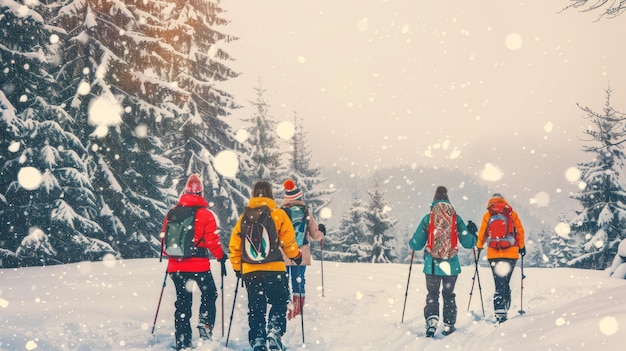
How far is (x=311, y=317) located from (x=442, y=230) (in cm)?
290

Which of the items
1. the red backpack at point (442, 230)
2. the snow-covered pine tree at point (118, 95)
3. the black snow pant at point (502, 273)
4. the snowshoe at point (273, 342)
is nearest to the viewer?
the snowshoe at point (273, 342)

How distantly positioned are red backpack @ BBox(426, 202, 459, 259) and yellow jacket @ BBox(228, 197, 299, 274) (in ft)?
9.41

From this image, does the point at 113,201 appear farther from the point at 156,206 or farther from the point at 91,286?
the point at 91,286

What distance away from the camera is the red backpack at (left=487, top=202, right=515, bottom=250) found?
367 inches

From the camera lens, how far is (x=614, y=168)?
30938 millimetres

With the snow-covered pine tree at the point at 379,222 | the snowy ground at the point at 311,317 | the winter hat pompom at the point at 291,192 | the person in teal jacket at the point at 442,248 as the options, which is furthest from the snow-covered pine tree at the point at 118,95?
the snow-covered pine tree at the point at 379,222

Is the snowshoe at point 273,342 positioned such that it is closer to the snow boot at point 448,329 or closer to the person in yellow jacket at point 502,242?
the snow boot at point 448,329

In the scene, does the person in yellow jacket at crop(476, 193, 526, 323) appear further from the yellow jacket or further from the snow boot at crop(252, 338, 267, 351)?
the snow boot at crop(252, 338, 267, 351)

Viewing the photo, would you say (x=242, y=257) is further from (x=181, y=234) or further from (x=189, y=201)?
(x=189, y=201)

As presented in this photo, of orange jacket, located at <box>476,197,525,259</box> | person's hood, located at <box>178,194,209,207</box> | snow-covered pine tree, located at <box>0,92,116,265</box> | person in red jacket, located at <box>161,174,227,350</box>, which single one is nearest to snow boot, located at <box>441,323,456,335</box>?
orange jacket, located at <box>476,197,525,259</box>

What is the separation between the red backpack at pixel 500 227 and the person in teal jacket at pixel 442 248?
1166mm

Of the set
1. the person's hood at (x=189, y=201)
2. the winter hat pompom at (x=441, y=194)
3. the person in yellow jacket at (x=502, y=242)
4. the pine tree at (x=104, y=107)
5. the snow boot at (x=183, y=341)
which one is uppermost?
the pine tree at (x=104, y=107)

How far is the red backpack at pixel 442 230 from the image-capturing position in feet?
27.0

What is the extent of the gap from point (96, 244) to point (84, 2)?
8514 millimetres
